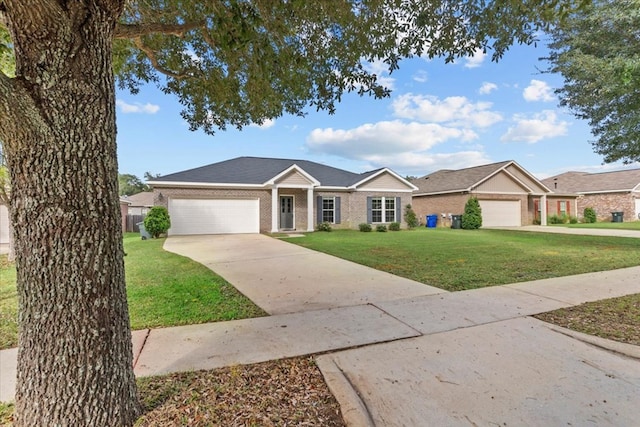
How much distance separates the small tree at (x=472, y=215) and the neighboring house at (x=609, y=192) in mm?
13689

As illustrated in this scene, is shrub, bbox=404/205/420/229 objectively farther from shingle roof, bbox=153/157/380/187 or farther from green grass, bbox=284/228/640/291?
green grass, bbox=284/228/640/291

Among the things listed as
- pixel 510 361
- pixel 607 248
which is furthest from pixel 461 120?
pixel 510 361

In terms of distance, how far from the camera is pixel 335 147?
3234 centimetres

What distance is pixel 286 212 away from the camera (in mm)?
18625

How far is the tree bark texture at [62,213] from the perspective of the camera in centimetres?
174

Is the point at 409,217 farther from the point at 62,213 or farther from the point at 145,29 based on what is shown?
the point at 62,213

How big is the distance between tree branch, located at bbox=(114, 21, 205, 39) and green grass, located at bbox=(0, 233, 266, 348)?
3363mm

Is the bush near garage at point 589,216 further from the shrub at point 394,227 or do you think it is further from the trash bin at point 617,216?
the shrub at point 394,227

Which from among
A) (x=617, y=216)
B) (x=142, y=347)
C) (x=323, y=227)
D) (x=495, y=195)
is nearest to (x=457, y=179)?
(x=495, y=195)

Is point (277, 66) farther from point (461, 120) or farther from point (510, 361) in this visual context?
point (461, 120)

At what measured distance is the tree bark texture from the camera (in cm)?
174

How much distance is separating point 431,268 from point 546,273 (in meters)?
2.29

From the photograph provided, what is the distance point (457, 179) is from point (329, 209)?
38.6 feet

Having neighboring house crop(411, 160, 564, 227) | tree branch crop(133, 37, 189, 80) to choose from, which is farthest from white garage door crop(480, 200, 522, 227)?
tree branch crop(133, 37, 189, 80)
